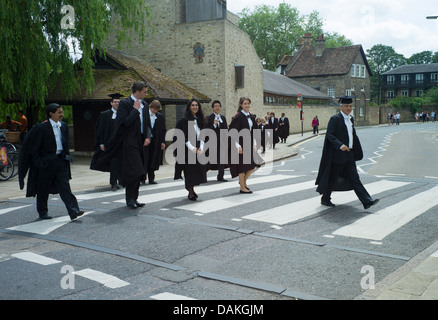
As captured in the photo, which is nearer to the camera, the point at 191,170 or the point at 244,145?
the point at 191,170

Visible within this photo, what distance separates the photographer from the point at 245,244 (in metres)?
5.29

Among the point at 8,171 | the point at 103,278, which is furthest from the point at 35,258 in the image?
the point at 8,171

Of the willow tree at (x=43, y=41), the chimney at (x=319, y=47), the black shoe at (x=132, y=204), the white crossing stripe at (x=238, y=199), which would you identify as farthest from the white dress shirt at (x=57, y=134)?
the chimney at (x=319, y=47)

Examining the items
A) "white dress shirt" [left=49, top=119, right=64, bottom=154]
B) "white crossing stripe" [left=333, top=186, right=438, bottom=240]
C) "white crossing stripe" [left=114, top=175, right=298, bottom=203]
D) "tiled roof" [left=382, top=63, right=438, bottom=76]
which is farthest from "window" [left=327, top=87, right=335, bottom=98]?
"white dress shirt" [left=49, top=119, right=64, bottom=154]

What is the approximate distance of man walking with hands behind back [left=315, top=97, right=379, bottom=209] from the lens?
728 centimetres

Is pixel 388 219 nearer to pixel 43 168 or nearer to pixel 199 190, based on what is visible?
pixel 199 190

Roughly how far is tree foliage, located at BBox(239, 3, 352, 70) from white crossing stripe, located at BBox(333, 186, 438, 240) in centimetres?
6309

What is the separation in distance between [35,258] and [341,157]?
16.2 ft

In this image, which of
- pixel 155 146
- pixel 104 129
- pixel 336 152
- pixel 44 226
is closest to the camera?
pixel 44 226

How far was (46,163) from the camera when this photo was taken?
6.58 metres

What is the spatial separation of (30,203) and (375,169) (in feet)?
33.3

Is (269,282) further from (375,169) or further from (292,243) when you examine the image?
(375,169)

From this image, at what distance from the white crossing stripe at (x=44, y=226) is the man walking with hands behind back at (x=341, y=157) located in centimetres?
424
